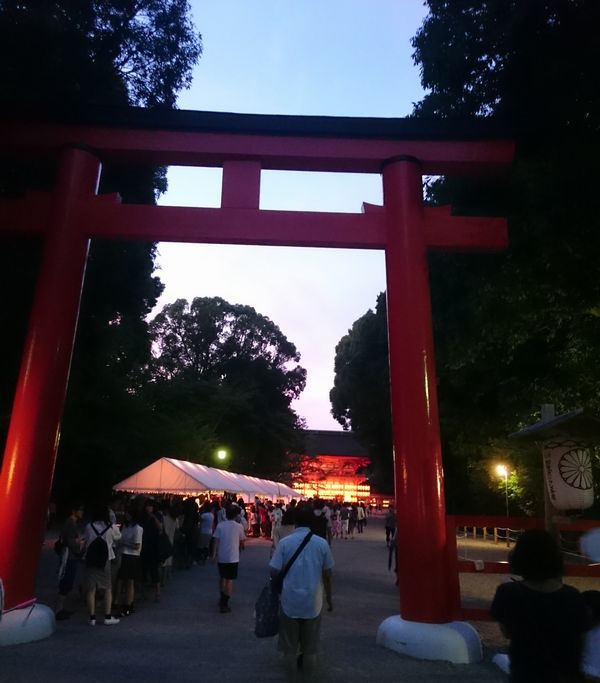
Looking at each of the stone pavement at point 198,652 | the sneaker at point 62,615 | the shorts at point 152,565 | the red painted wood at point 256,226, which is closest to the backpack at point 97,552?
the stone pavement at point 198,652

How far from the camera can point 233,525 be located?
8.32 m

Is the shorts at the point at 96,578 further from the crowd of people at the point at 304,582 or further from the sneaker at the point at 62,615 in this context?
the sneaker at the point at 62,615

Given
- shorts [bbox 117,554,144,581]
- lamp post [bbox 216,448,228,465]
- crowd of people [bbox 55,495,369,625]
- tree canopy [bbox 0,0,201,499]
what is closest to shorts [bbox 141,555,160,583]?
crowd of people [bbox 55,495,369,625]

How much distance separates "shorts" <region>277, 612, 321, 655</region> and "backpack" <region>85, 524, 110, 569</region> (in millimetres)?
3264

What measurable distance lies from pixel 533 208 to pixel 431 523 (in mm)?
4879

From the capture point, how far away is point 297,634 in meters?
4.52

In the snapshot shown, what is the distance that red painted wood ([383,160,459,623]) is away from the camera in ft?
19.4

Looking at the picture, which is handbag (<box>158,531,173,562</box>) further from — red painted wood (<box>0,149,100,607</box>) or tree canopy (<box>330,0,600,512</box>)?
tree canopy (<box>330,0,600,512</box>)

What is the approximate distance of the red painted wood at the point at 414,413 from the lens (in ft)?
19.4

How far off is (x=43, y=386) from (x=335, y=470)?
5785 cm

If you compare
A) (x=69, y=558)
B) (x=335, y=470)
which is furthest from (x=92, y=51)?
(x=335, y=470)

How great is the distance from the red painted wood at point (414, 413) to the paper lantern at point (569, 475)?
2.10 metres

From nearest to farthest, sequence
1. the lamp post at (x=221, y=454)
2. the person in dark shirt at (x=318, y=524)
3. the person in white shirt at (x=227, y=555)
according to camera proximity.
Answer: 1. the person in dark shirt at (x=318, y=524)
2. the person in white shirt at (x=227, y=555)
3. the lamp post at (x=221, y=454)

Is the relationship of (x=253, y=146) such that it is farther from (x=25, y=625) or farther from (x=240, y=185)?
(x=25, y=625)
